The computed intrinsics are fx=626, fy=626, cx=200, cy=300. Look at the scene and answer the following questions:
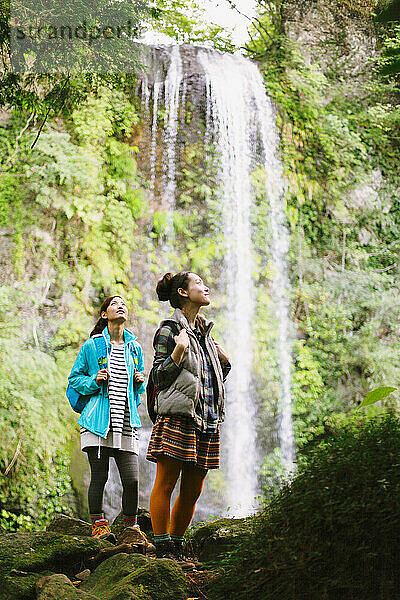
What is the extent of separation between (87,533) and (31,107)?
5.75m

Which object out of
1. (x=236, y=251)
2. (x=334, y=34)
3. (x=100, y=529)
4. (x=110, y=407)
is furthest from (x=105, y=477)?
A: (x=334, y=34)

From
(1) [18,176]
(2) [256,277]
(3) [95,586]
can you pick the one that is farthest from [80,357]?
(2) [256,277]

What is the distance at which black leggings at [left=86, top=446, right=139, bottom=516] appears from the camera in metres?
3.67

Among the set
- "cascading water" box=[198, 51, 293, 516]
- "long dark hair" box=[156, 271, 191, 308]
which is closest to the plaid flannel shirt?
"long dark hair" box=[156, 271, 191, 308]

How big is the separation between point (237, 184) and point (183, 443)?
20.0 feet

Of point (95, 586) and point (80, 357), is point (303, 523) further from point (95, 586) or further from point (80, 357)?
point (80, 357)

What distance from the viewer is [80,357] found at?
3.90m

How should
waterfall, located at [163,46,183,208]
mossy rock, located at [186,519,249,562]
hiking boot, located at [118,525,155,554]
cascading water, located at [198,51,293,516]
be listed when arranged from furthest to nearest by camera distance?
waterfall, located at [163,46,183,208], cascading water, located at [198,51,293,516], hiking boot, located at [118,525,155,554], mossy rock, located at [186,519,249,562]

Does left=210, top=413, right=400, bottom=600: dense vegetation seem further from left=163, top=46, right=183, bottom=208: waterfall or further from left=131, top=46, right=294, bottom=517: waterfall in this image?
A: left=163, top=46, right=183, bottom=208: waterfall

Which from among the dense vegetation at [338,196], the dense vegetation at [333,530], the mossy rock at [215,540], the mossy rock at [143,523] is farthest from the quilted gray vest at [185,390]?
the dense vegetation at [338,196]

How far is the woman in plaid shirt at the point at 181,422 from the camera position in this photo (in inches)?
119

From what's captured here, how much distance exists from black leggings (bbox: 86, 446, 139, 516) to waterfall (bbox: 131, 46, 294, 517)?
371 centimetres

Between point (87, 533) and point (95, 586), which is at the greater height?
point (95, 586)

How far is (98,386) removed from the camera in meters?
3.76
